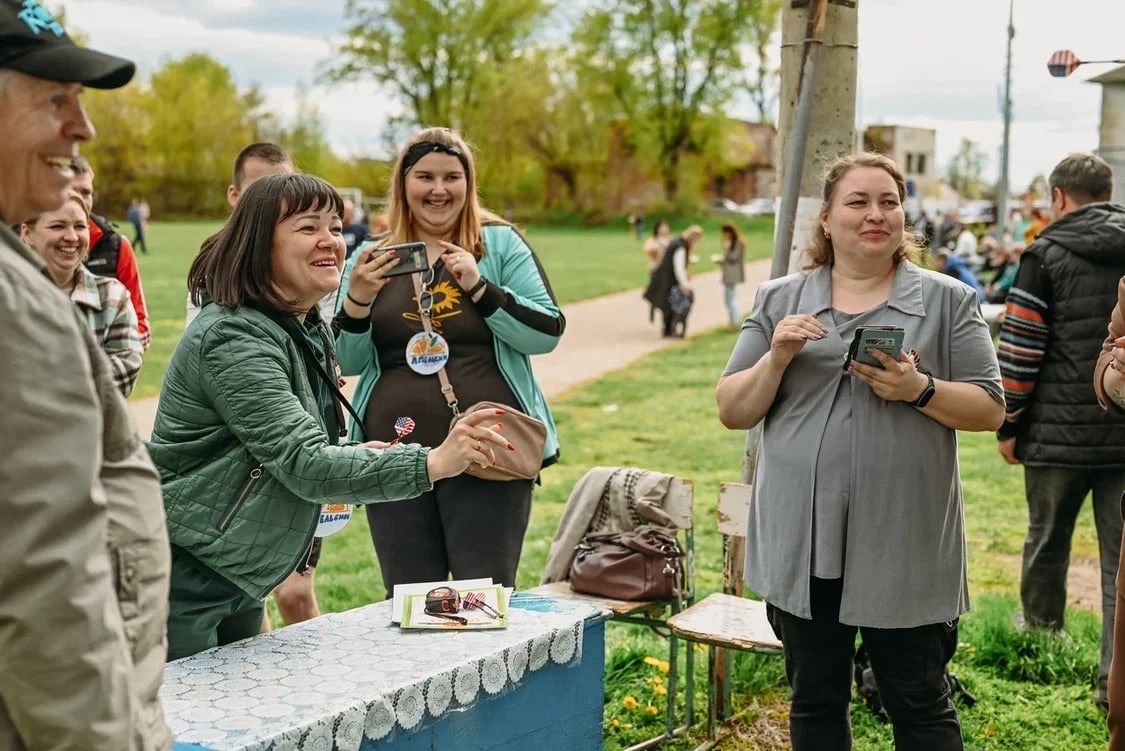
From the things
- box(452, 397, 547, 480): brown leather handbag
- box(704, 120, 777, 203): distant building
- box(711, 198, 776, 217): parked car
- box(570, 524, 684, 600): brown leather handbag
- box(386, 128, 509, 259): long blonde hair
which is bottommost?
box(570, 524, 684, 600): brown leather handbag

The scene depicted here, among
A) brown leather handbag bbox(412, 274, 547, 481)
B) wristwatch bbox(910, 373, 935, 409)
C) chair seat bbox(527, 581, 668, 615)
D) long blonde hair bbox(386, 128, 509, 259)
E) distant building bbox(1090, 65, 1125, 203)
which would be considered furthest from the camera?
distant building bbox(1090, 65, 1125, 203)

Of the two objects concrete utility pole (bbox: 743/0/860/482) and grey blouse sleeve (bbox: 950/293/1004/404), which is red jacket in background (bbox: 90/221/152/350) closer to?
concrete utility pole (bbox: 743/0/860/482)

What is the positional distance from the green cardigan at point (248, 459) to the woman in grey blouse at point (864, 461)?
104 centimetres

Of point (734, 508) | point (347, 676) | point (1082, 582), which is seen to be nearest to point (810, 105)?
point (734, 508)

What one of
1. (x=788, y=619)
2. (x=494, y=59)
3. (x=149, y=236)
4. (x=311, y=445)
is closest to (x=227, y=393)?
(x=311, y=445)

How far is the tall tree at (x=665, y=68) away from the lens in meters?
62.5

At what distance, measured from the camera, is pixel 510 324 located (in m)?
3.79

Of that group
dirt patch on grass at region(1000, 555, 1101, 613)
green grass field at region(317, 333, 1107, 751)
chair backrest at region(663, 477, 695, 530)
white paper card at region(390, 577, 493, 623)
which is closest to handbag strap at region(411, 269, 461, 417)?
white paper card at region(390, 577, 493, 623)

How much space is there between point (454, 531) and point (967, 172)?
306 feet

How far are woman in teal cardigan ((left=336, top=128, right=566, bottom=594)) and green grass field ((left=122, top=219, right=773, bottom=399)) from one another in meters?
4.61

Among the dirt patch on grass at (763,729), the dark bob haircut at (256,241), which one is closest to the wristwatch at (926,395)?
the dark bob haircut at (256,241)

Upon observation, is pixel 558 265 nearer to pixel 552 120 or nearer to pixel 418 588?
pixel 418 588

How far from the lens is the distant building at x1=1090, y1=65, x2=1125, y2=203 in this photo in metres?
9.46

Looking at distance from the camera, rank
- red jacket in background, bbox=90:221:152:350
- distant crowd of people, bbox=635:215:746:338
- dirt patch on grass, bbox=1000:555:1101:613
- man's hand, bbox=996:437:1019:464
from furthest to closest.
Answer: distant crowd of people, bbox=635:215:746:338 < dirt patch on grass, bbox=1000:555:1101:613 < man's hand, bbox=996:437:1019:464 < red jacket in background, bbox=90:221:152:350
